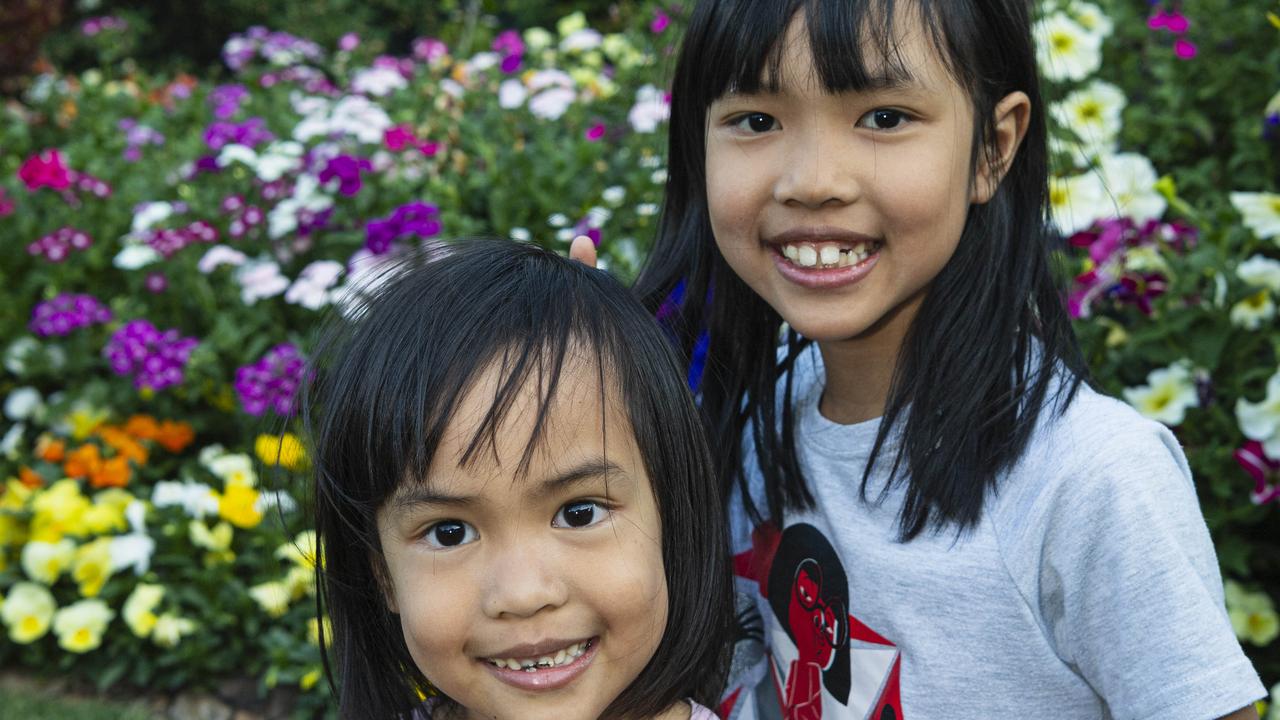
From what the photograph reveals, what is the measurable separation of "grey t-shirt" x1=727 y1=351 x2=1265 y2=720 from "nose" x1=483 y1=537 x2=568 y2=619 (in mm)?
462

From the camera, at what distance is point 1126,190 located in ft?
9.04

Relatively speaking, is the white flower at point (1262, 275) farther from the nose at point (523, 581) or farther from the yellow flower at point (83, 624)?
the yellow flower at point (83, 624)

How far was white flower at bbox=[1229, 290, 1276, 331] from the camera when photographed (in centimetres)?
236

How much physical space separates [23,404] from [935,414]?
297cm

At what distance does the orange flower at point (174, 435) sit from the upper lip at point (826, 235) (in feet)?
7.87

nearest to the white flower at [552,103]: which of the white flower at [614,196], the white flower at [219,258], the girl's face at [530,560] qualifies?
the white flower at [614,196]

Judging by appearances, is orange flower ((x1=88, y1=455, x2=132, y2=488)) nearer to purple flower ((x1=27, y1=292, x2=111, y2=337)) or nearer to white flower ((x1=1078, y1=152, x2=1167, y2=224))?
purple flower ((x1=27, y1=292, x2=111, y2=337))

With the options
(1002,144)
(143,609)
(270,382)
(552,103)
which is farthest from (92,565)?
(1002,144)

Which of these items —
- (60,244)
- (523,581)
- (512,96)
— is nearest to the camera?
(523,581)

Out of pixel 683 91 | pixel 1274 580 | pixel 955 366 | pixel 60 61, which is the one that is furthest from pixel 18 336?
pixel 60 61

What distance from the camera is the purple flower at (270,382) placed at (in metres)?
2.98

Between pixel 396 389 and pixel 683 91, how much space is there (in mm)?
606

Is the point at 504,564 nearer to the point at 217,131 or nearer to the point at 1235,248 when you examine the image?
the point at 1235,248

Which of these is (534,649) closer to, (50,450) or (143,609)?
(143,609)
